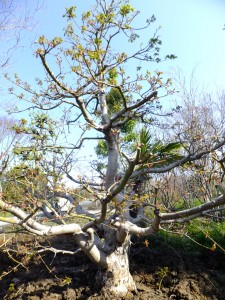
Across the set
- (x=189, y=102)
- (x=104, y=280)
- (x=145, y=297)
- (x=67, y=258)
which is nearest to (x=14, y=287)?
(x=67, y=258)

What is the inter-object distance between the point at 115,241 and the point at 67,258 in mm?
1349

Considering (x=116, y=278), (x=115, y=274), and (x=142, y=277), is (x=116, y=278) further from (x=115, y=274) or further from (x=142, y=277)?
(x=142, y=277)

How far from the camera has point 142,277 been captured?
3.46 meters

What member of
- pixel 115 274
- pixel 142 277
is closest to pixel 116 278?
pixel 115 274

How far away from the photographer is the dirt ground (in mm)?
3117

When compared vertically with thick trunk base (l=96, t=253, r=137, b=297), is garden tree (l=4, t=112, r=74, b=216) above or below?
above

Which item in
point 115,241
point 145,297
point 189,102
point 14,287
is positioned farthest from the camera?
point 189,102

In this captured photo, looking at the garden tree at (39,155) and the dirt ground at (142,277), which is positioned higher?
the garden tree at (39,155)

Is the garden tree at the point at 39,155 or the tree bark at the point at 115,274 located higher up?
the garden tree at the point at 39,155

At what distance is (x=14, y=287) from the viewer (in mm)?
3516

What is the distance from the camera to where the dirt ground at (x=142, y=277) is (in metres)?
3.12

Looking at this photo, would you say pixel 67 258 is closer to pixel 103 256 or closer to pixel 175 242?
pixel 103 256

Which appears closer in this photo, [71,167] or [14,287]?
[14,287]

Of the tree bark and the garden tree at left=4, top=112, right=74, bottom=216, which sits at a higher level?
the garden tree at left=4, top=112, right=74, bottom=216
